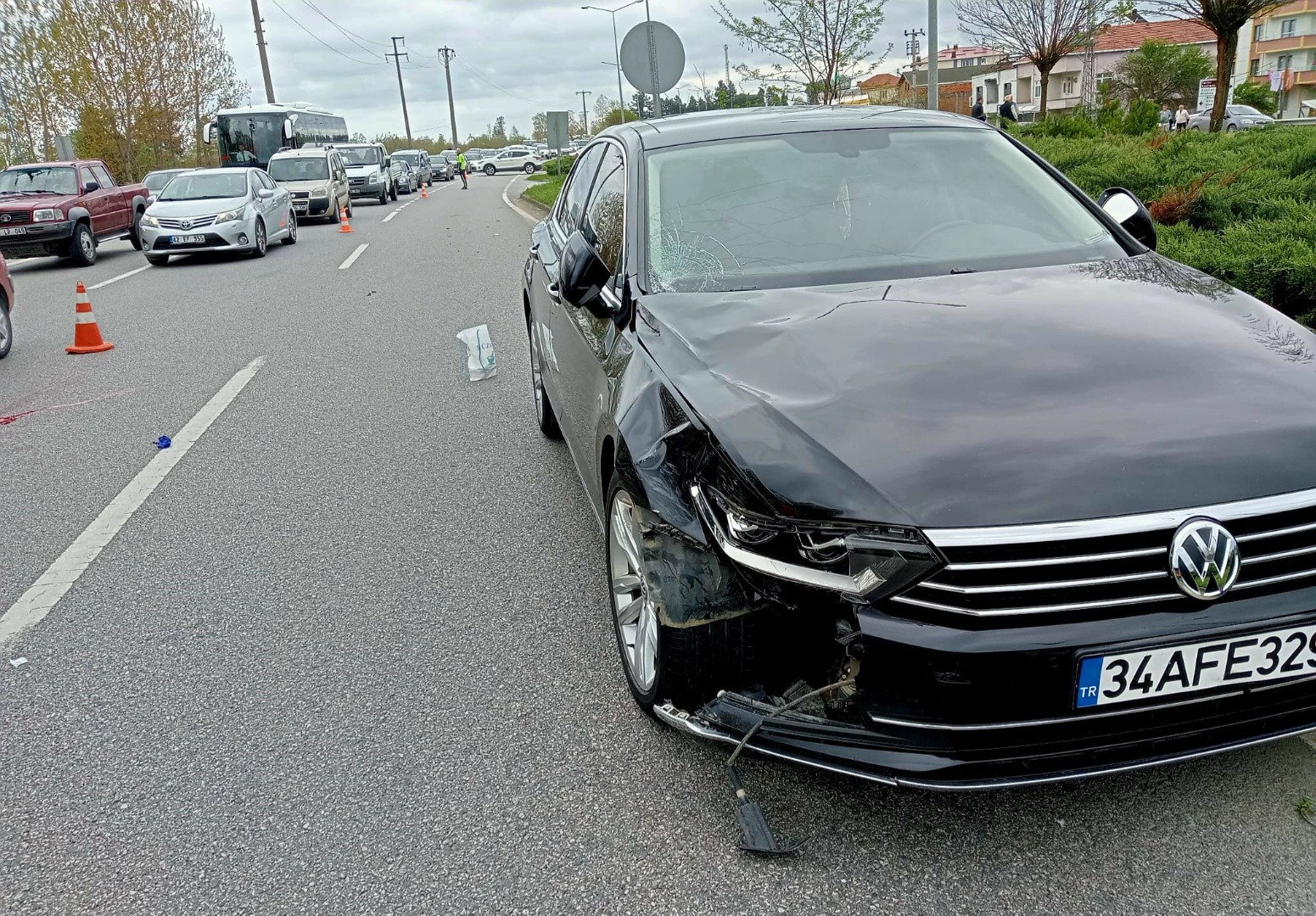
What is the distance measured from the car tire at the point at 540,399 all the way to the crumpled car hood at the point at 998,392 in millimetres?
2500

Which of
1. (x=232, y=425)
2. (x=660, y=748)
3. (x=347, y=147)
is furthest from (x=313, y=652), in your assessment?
(x=347, y=147)

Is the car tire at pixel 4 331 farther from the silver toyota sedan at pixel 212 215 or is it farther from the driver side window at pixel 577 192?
the silver toyota sedan at pixel 212 215

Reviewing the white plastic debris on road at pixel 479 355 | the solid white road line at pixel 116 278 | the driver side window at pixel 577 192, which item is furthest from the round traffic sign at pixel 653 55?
the driver side window at pixel 577 192

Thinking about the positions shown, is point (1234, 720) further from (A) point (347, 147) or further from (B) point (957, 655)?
(A) point (347, 147)

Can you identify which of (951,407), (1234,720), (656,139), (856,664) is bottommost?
(1234,720)

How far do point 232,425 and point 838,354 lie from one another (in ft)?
16.6

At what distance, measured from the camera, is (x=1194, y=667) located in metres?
2.24

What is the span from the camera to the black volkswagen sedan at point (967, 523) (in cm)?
221

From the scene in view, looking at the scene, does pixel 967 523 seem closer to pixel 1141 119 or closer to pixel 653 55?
pixel 653 55

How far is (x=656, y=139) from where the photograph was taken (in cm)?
429

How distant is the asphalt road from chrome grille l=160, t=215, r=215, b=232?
511 inches

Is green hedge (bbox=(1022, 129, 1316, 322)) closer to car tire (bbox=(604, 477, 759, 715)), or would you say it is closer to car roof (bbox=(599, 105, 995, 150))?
car roof (bbox=(599, 105, 995, 150))

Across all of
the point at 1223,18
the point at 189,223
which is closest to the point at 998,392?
the point at 1223,18

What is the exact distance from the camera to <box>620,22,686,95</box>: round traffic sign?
13.1m
